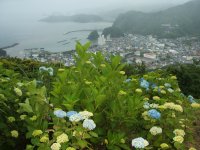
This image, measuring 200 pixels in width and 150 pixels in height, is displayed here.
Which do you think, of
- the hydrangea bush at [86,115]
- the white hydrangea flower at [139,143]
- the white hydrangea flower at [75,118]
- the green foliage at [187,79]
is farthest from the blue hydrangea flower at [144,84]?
the green foliage at [187,79]

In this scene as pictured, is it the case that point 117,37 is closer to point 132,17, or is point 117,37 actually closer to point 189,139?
point 132,17

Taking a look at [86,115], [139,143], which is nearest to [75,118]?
[86,115]

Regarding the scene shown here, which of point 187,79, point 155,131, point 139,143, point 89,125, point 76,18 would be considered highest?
point 89,125

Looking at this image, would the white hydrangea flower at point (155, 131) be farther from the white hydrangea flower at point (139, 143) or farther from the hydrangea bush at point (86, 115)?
the white hydrangea flower at point (139, 143)

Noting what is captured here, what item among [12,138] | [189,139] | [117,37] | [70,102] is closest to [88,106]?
[70,102]

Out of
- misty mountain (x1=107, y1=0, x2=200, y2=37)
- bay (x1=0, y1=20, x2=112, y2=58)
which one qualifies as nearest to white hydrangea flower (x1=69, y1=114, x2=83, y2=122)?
bay (x1=0, y1=20, x2=112, y2=58)

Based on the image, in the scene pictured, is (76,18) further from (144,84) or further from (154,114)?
(154,114)
